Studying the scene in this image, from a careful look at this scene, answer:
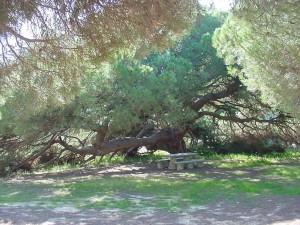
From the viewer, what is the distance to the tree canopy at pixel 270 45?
647 cm

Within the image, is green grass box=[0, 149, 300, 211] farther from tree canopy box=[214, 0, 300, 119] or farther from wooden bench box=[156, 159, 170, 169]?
tree canopy box=[214, 0, 300, 119]

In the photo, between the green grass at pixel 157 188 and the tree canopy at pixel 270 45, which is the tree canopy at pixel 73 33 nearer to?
the tree canopy at pixel 270 45

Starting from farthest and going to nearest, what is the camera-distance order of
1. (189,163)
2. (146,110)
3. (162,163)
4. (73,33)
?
1. (162,163)
2. (189,163)
3. (146,110)
4. (73,33)

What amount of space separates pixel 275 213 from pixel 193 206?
1483mm

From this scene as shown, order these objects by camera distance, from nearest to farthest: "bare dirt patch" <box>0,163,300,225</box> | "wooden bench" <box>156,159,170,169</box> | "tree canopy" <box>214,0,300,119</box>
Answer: "tree canopy" <box>214,0,300,119</box> < "bare dirt patch" <box>0,163,300,225</box> < "wooden bench" <box>156,159,170,169</box>

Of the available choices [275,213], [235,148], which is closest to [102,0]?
[275,213]

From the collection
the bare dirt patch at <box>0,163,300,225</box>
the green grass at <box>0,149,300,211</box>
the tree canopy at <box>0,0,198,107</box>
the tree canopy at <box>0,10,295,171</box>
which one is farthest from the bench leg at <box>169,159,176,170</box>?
the tree canopy at <box>0,0,198,107</box>

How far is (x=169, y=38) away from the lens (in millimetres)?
6258

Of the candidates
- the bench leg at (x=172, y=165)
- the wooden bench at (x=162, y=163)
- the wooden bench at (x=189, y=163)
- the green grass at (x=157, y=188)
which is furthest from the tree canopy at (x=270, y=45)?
the wooden bench at (x=162, y=163)

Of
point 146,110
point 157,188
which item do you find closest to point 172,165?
point 146,110

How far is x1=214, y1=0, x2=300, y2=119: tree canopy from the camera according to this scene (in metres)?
6.47

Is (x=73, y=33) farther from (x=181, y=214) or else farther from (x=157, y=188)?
(x=157, y=188)

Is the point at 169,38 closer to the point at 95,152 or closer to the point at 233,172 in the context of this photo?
the point at 233,172

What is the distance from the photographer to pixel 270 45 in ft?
26.1
